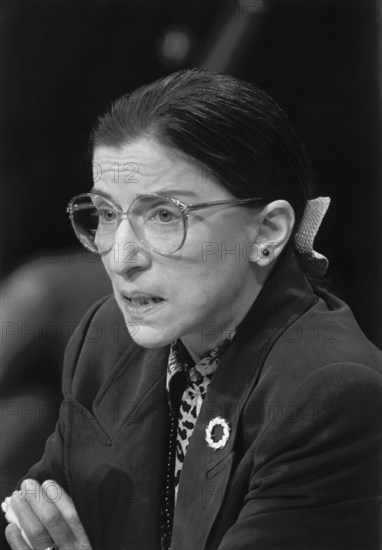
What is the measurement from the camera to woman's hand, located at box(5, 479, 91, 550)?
4.96ft

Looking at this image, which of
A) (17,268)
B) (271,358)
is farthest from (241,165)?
(17,268)

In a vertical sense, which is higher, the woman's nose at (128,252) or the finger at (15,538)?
the woman's nose at (128,252)

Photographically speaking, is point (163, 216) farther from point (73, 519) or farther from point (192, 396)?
point (73, 519)

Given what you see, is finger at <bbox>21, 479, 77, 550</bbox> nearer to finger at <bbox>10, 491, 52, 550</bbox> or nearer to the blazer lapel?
finger at <bbox>10, 491, 52, 550</bbox>

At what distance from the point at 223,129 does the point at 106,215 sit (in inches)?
10.6

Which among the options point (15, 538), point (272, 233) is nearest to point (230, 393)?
point (272, 233)

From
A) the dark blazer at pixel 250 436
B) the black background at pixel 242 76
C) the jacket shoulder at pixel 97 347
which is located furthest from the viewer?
the jacket shoulder at pixel 97 347

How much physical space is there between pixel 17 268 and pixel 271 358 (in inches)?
24.1

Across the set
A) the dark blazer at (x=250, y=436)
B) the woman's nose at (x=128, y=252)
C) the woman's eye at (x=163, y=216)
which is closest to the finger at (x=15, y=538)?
the dark blazer at (x=250, y=436)

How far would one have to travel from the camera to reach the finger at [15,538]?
1551 millimetres

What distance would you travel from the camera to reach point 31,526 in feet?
4.97

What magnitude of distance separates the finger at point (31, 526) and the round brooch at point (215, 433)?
387 mm

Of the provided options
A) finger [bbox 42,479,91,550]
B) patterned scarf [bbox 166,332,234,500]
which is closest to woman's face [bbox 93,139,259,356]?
patterned scarf [bbox 166,332,234,500]

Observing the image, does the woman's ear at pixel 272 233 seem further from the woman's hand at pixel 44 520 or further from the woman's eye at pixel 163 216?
the woman's hand at pixel 44 520
